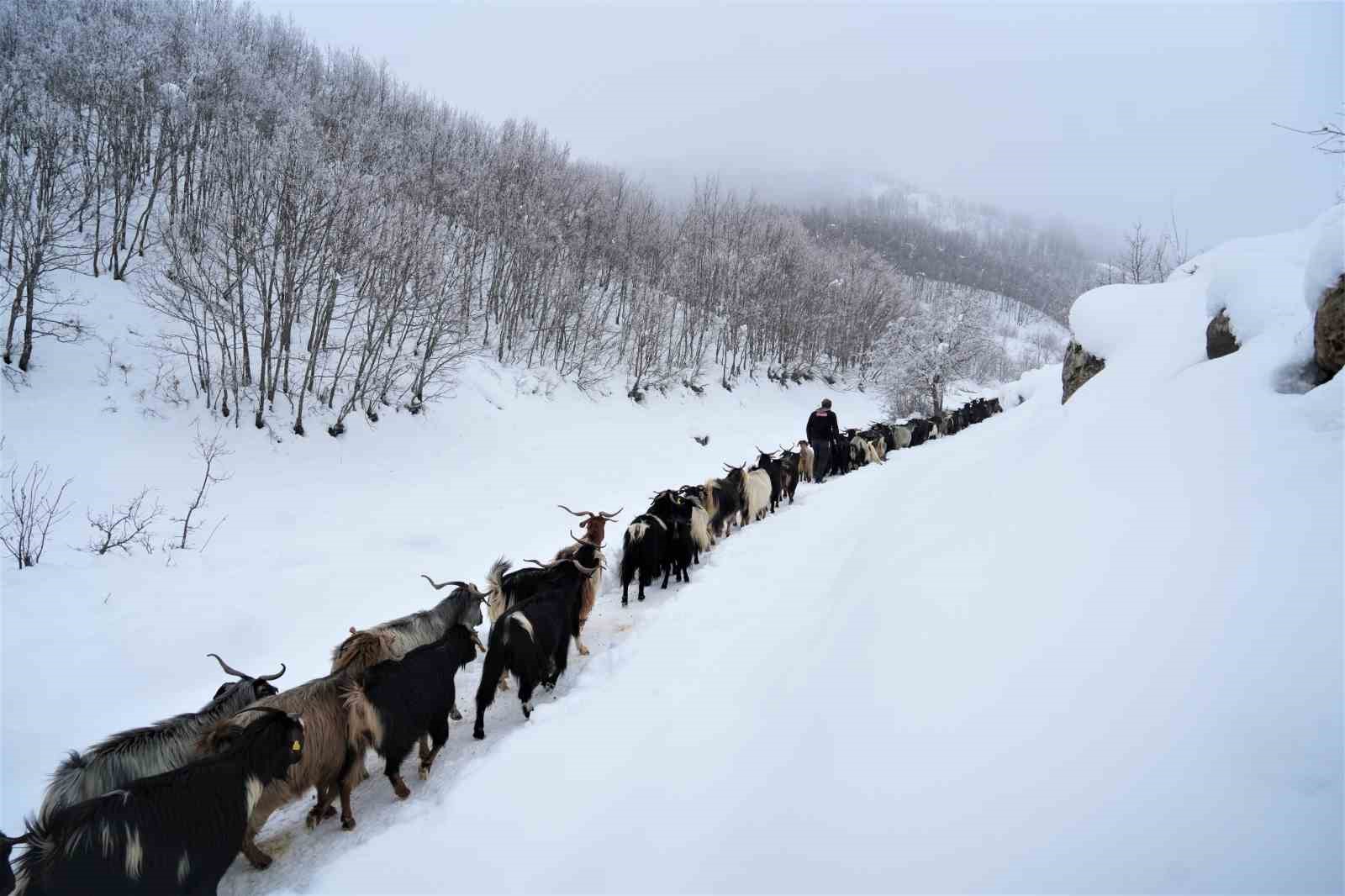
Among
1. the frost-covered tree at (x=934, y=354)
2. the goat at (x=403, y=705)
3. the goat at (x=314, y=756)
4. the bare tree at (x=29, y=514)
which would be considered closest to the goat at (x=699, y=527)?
the goat at (x=403, y=705)

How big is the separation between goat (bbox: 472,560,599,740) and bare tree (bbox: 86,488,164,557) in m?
5.04

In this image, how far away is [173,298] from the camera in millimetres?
11922

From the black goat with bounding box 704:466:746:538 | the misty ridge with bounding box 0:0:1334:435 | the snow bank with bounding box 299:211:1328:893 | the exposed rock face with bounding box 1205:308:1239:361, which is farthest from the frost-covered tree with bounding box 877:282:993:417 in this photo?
the snow bank with bounding box 299:211:1328:893

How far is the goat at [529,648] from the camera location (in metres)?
4.11

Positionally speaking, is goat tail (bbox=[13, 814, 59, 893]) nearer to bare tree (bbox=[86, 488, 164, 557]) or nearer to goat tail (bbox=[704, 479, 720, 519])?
bare tree (bbox=[86, 488, 164, 557])

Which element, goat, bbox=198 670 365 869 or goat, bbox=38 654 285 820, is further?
goat, bbox=198 670 365 869

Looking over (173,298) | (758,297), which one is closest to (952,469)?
(173,298)

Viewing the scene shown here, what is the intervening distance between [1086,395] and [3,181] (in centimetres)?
1711

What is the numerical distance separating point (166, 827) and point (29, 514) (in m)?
5.49

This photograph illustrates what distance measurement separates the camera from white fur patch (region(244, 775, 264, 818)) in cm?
275

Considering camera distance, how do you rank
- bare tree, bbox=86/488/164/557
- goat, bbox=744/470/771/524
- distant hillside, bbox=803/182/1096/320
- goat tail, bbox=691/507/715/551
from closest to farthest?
bare tree, bbox=86/488/164/557 < goat tail, bbox=691/507/715/551 < goat, bbox=744/470/771/524 < distant hillside, bbox=803/182/1096/320

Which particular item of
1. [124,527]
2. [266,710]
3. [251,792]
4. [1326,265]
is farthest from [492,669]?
[1326,265]

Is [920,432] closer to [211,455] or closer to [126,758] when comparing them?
[211,455]

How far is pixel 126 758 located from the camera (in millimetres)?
2854
